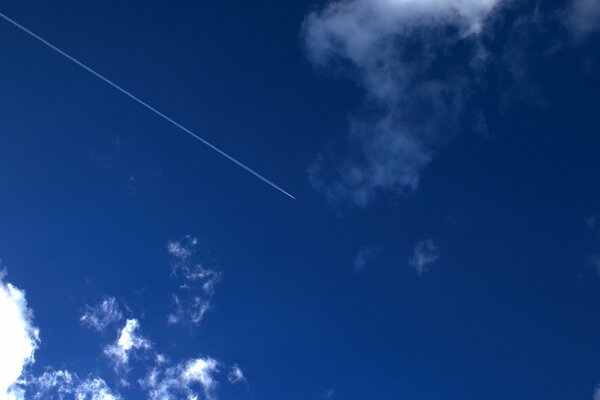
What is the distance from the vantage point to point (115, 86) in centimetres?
8819

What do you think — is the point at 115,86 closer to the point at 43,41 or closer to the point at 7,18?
the point at 43,41

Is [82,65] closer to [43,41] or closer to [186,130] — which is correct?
[43,41]

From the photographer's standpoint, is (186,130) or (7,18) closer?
(7,18)

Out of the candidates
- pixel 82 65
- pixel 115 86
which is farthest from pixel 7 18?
pixel 115 86

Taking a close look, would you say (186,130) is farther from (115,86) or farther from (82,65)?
(82,65)

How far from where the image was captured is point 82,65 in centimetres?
8944

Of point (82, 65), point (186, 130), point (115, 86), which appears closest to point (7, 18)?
point (82, 65)

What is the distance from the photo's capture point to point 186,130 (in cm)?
9081

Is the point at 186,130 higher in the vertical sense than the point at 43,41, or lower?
lower

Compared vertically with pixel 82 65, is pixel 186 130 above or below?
below

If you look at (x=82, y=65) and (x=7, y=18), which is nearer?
(x=7, y=18)

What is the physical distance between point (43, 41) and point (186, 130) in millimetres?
40362

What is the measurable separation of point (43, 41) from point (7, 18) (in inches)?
299

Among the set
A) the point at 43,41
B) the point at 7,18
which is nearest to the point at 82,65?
the point at 43,41
